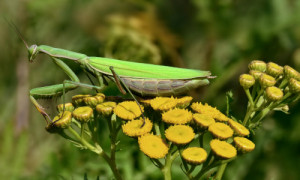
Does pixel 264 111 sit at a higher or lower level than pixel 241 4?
lower

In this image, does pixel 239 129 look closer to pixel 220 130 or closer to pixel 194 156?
pixel 220 130

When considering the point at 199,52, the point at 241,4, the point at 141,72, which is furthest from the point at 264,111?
the point at 241,4

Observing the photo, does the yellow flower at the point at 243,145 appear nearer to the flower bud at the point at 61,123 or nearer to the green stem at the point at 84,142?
the green stem at the point at 84,142

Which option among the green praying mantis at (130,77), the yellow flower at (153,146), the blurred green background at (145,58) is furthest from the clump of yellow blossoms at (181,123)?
the blurred green background at (145,58)

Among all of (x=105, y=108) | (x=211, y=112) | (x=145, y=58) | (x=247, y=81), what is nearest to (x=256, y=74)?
(x=247, y=81)

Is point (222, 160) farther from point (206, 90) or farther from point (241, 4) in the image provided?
point (241, 4)

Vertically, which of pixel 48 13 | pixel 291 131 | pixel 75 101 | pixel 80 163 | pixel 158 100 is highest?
pixel 48 13
